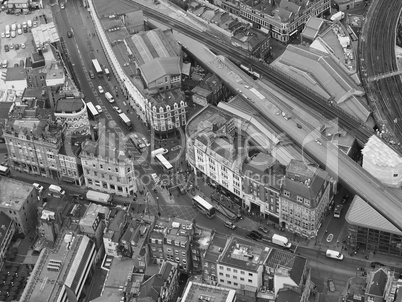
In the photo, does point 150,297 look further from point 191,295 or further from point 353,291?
point 353,291

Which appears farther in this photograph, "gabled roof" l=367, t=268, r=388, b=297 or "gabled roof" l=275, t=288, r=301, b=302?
"gabled roof" l=275, t=288, r=301, b=302

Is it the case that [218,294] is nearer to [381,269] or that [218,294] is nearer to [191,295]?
[191,295]

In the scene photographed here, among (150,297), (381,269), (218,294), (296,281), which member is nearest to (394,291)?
(381,269)

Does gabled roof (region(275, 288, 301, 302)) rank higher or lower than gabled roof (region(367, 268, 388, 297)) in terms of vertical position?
lower

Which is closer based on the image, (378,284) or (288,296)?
(378,284)

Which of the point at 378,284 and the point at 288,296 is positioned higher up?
the point at 378,284

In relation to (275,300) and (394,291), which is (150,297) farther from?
(394,291)

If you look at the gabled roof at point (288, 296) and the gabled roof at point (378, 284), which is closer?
the gabled roof at point (378, 284)
